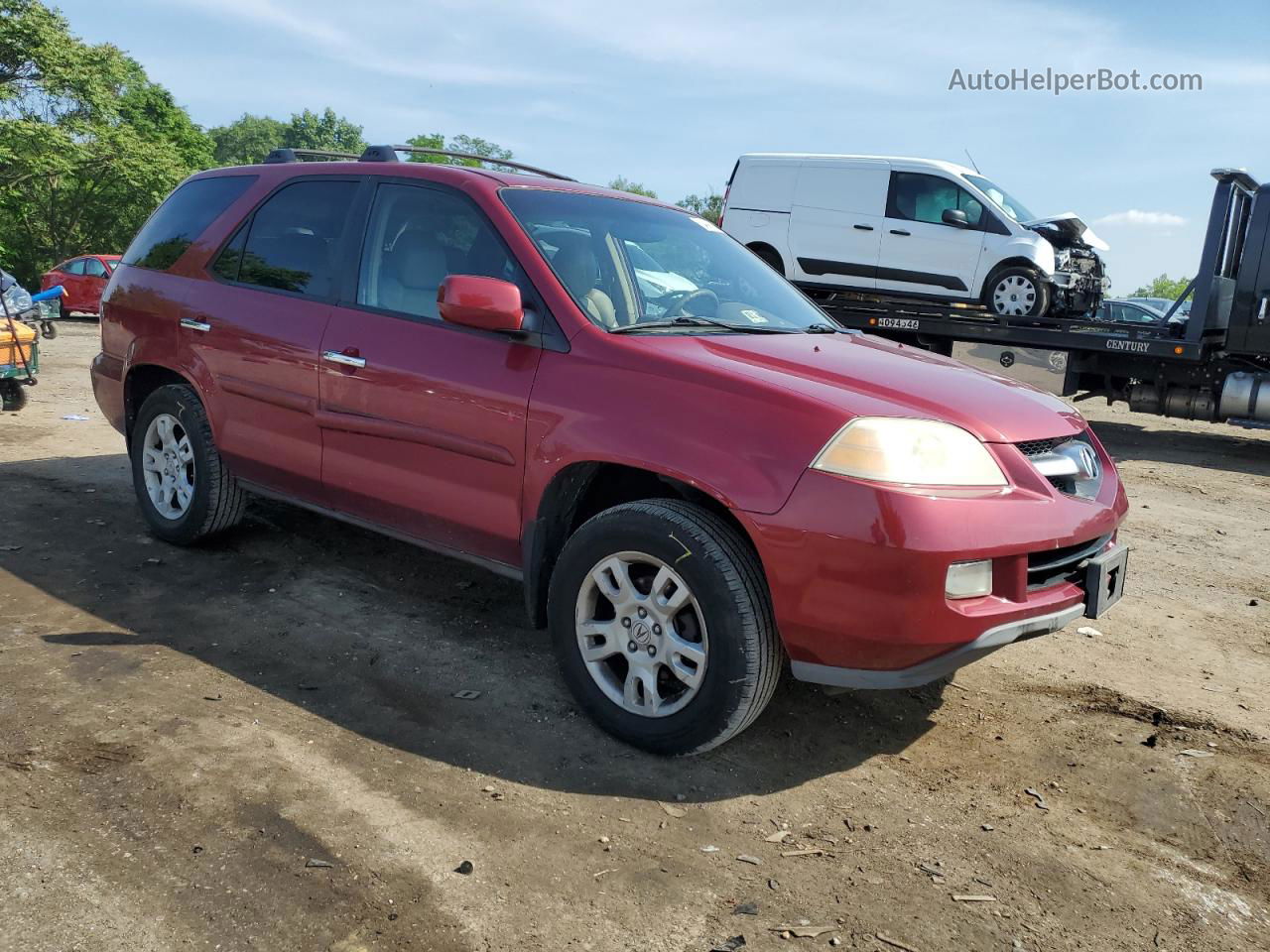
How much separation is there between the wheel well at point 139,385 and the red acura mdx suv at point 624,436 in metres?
0.20

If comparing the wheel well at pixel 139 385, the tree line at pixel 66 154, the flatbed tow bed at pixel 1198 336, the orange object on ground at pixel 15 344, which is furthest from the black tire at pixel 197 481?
the tree line at pixel 66 154

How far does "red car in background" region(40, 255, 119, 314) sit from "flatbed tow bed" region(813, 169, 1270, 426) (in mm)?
18853

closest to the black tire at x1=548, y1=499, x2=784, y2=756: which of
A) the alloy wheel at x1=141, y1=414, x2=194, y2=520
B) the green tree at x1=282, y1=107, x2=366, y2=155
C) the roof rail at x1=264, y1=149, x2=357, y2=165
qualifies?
the alloy wheel at x1=141, y1=414, x2=194, y2=520

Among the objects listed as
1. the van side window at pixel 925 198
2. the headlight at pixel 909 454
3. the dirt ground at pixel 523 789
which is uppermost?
the van side window at pixel 925 198

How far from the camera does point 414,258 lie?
13.0ft

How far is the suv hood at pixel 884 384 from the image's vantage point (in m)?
3.02

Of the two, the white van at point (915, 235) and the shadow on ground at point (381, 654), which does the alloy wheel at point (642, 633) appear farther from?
the white van at point (915, 235)

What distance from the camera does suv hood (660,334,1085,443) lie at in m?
3.02

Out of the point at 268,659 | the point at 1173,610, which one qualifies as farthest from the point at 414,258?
the point at 1173,610

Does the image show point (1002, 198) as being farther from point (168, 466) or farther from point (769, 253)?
point (168, 466)

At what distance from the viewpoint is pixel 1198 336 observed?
9930mm

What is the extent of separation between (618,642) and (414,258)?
5.77ft

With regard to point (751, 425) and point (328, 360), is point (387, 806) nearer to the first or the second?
point (751, 425)

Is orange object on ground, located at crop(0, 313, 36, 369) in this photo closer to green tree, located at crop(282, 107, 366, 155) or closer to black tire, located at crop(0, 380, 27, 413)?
black tire, located at crop(0, 380, 27, 413)
